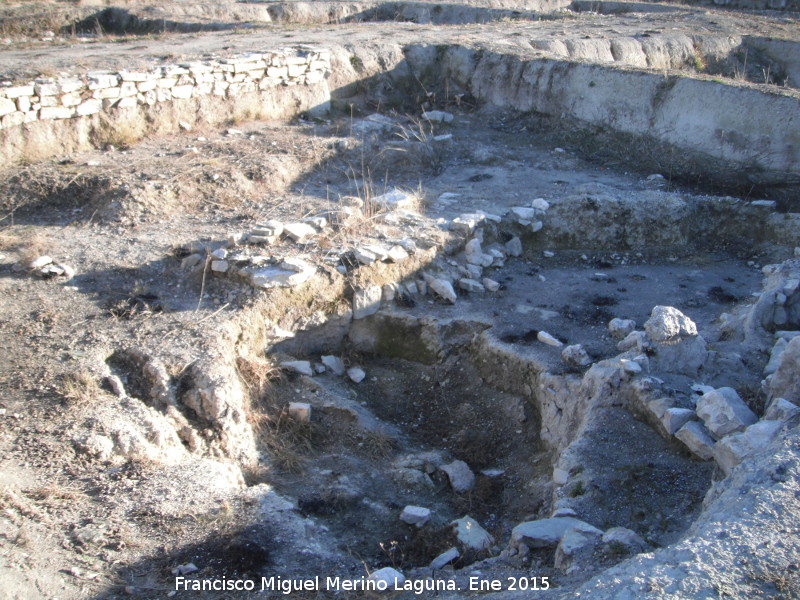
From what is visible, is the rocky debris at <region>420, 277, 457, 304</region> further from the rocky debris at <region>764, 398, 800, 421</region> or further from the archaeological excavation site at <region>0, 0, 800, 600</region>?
the rocky debris at <region>764, 398, 800, 421</region>

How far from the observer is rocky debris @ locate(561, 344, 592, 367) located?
16.5ft

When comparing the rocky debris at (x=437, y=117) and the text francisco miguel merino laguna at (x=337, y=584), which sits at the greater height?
the rocky debris at (x=437, y=117)

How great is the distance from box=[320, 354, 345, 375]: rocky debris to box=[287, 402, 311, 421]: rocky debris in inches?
25.3

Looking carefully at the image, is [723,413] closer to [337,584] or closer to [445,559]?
[445,559]

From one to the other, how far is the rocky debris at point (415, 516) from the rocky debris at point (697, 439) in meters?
1.54

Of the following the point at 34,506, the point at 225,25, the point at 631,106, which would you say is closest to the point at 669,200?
the point at 631,106

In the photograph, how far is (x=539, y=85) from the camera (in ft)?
31.1

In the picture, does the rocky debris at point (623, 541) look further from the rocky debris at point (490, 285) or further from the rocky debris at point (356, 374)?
the rocky debris at point (490, 285)

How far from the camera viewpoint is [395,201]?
22.9 ft

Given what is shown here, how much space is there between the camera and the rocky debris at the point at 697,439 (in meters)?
3.77

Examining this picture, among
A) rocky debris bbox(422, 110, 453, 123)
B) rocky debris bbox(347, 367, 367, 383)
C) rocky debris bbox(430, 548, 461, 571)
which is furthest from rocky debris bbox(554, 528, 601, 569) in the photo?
rocky debris bbox(422, 110, 453, 123)

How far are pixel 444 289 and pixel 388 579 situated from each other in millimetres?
3049

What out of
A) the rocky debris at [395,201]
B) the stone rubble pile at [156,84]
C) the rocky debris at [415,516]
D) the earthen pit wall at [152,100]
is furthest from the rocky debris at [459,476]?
the stone rubble pile at [156,84]

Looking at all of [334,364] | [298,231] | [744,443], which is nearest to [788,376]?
[744,443]
